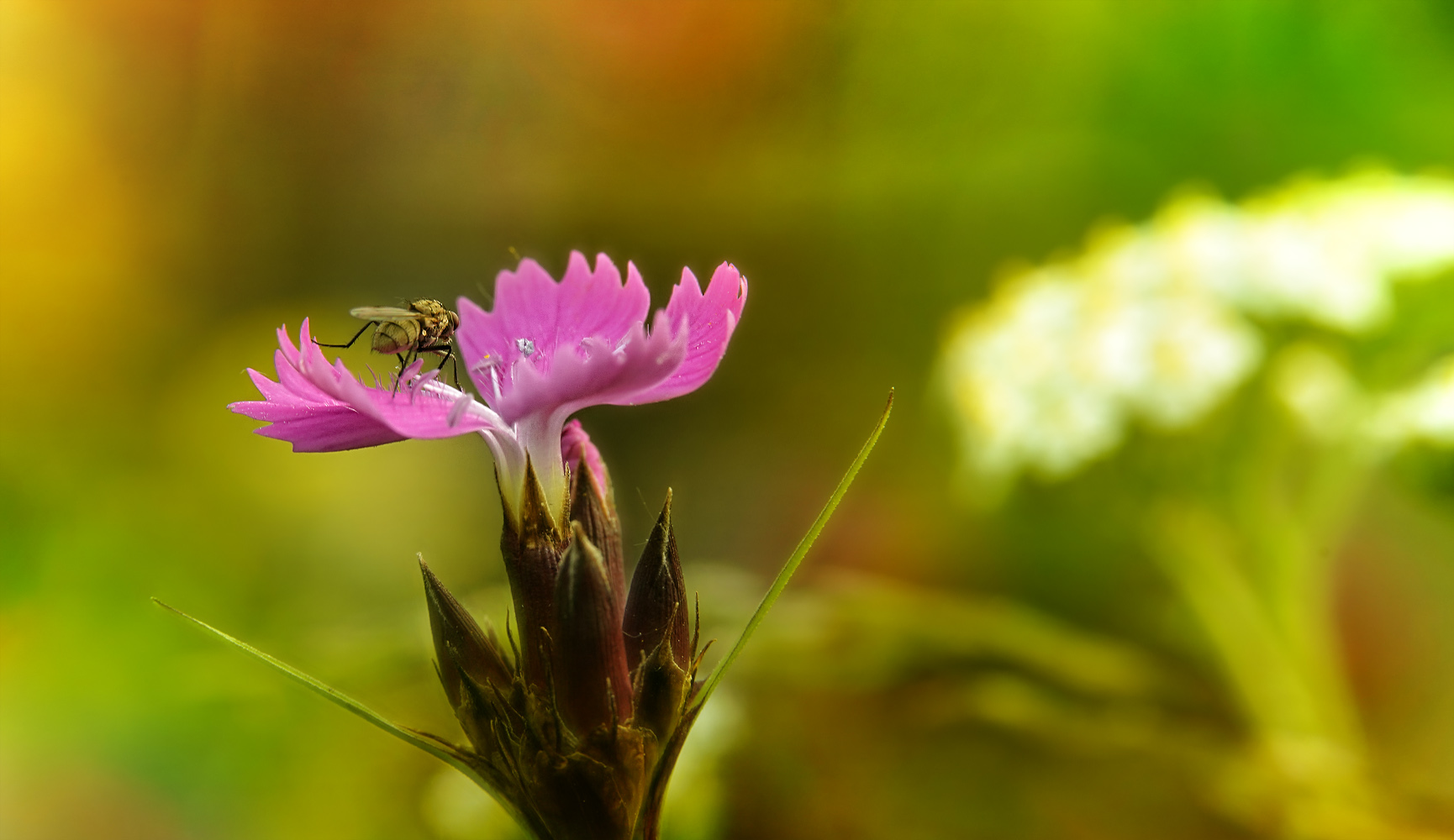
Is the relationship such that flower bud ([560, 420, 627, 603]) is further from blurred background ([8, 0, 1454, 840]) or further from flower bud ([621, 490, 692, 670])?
blurred background ([8, 0, 1454, 840])

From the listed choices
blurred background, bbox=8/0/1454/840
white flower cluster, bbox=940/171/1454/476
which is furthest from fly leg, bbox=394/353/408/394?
white flower cluster, bbox=940/171/1454/476

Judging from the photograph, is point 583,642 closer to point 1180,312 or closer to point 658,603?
point 658,603

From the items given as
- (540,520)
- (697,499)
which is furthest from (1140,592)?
(540,520)

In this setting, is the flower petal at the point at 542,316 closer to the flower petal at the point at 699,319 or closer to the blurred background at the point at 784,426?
the flower petal at the point at 699,319

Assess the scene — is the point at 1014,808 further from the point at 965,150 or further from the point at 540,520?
the point at 965,150

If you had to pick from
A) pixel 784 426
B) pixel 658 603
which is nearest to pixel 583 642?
pixel 658 603

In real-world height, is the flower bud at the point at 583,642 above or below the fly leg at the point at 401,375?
below

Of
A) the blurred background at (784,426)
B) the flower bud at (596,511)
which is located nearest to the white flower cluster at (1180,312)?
the blurred background at (784,426)
